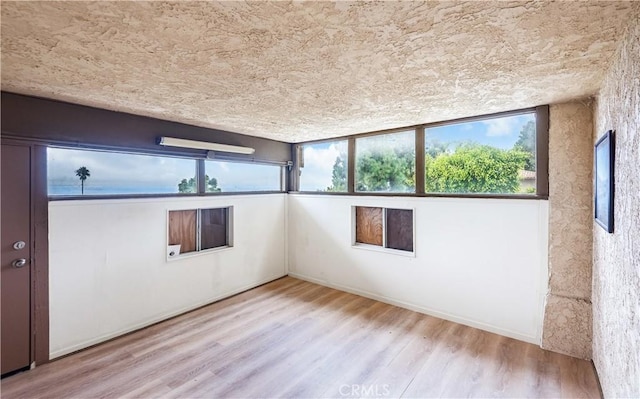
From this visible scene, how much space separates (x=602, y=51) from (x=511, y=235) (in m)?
1.76

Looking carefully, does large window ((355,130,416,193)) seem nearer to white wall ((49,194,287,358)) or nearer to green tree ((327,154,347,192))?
green tree ((327,154,347,192))

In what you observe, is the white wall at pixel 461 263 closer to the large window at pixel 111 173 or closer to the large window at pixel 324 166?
the large window at pixel 324 166

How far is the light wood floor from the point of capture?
2123 millimetres

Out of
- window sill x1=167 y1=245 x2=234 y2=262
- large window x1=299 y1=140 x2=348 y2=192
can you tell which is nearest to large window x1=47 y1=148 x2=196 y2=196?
window sill x1=167 y1=245 x2=234 y2=262

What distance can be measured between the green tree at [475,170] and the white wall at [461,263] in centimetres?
16

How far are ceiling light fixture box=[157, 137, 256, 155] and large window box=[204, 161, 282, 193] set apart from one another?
0.28 metres

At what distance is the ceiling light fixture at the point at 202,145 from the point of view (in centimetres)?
308

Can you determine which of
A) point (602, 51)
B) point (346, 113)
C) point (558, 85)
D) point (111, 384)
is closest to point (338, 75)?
point (346, 113)

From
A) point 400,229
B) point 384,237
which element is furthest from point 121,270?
point 400,229

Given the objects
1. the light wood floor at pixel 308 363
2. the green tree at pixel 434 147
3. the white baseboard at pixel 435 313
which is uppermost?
the green tree at pixel 434 147

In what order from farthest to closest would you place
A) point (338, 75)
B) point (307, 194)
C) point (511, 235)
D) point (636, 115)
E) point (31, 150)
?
point (307, 194) < point (511, 235) < point (31, 150) < point (338, 75) < point (636, 115)

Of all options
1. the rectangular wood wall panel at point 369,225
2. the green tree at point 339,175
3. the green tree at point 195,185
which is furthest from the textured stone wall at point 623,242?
the green tree at point 195,185

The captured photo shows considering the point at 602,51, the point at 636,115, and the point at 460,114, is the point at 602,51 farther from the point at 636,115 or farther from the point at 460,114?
the point at 460,114

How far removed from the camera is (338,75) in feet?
6.26
